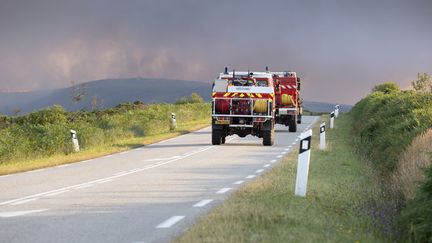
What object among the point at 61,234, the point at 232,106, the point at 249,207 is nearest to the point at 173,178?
the point at 249,207

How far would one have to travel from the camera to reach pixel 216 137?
28.4 m

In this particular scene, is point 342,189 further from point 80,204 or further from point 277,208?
point 80,204

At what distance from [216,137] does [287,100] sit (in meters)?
11.1

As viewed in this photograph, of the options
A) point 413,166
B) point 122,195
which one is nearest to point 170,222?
point 122,195

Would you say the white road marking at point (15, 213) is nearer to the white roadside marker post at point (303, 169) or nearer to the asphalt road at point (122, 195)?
the asphalt road at point (122, 195)

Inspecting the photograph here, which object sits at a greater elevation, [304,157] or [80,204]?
[304,157]

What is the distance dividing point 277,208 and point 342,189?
11.0 feet

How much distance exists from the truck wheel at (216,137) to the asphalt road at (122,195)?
4.39 m

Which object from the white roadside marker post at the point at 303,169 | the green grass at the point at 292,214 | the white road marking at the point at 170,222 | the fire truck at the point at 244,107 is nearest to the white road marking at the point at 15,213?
the white road marking at the point at 170,222

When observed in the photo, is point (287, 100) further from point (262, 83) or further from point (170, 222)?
point (170, 222)

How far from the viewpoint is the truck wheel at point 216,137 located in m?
28.1

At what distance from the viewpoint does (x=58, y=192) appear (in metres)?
13.0

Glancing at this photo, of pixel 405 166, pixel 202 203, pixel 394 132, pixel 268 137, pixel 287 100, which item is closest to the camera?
pixel 202 203

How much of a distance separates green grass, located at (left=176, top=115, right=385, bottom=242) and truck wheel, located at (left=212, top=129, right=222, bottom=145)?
41.4 feet
